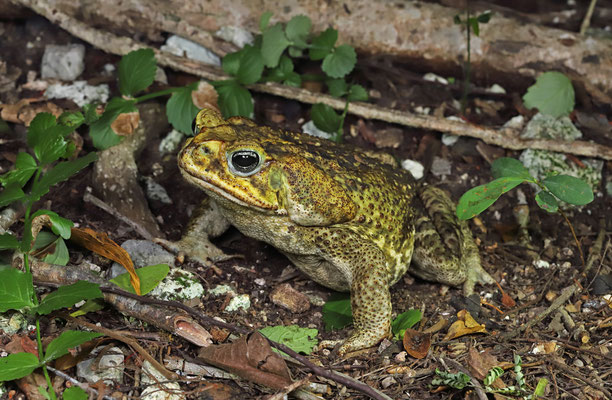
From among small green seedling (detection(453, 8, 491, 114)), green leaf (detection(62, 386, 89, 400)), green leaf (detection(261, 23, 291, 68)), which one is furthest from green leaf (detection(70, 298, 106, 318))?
small green seedling (detection(453, 8, 491, 114))

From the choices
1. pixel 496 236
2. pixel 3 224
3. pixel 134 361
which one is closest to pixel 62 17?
pixel 3 224

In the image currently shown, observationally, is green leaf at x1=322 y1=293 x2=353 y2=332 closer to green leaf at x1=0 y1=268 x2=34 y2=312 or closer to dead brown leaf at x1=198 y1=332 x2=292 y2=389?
dead brown leaf at x1=198 y1=332 x2=292 y2=389

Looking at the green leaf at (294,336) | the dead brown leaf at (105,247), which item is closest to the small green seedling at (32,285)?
the dead brown leaf at (105,247)

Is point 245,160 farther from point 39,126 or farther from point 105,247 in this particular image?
point 39,126

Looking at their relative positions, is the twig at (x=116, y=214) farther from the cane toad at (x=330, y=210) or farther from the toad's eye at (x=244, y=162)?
the toad's eye at (x=244, y=162)

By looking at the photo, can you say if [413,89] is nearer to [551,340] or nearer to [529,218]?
[529,218]

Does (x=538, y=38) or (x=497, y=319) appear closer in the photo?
(x=497, y=319)
